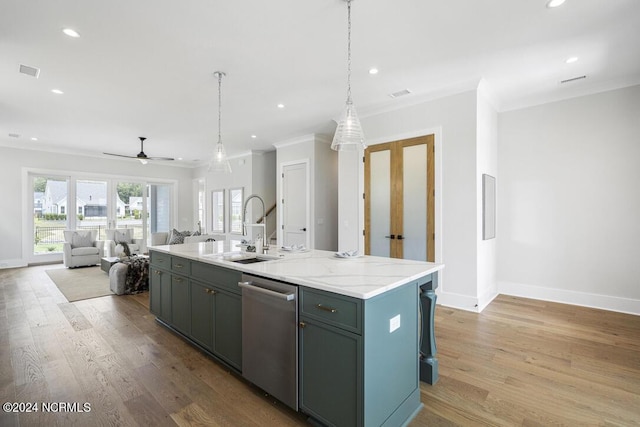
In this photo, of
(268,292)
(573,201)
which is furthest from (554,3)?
(268,292)

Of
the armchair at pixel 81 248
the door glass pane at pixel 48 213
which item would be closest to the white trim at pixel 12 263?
the door glass pane at pixel 48 213

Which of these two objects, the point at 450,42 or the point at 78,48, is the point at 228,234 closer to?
the point at 78,48

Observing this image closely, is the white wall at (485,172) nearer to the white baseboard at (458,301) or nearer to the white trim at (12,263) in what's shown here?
the white baseboard at (458,301)

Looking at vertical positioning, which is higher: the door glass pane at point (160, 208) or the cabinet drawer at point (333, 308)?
the door glass pane at point (160, 208)

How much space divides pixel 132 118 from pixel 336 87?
3.69 m

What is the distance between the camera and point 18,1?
2266 mm

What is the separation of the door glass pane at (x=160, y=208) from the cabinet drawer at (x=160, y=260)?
7.02 meters

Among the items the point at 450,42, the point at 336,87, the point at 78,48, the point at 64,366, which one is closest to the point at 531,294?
the point at 450,42

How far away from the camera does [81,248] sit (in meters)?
7.10

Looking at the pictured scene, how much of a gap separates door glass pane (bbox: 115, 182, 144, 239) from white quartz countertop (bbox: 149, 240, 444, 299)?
748 cm

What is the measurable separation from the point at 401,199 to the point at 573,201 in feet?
7.60

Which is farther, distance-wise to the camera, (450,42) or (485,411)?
(450,42)

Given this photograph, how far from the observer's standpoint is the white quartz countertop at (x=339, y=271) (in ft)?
5.42

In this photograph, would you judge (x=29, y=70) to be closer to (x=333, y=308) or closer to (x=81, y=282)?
(x=81, y=282)
